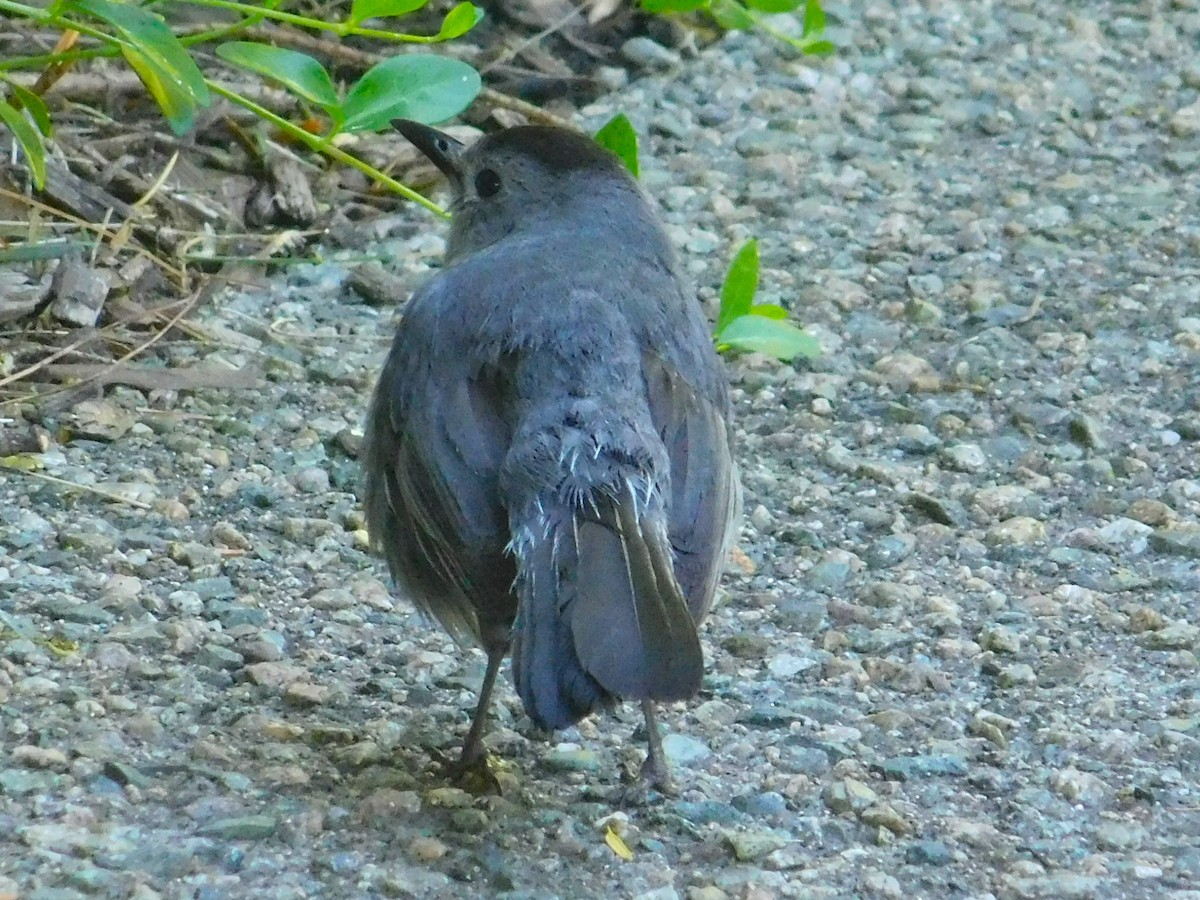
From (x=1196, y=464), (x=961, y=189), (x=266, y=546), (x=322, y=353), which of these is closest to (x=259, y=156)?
(x=322, y=353)

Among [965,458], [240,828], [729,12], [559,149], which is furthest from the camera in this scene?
[729,12]

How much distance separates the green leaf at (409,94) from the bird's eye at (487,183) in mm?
347

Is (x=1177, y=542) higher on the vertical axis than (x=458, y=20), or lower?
lower

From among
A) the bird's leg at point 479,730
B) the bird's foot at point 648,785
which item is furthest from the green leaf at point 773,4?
the bird's foot at point 648,785

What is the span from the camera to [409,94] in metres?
4.35

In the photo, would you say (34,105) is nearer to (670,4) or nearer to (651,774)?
(670,4)

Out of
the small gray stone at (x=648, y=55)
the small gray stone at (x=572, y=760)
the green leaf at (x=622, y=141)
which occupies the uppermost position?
the green leaf at (x=622, y=141)

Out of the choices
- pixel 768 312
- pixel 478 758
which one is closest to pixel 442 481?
pixel 478 758

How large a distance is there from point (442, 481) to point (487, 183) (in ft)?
4.36

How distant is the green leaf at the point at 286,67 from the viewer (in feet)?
13.4

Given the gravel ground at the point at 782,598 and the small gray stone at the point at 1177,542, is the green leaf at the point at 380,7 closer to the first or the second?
the gravel ground at the point at 782,598

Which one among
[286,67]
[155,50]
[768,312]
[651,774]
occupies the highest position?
[155,50]

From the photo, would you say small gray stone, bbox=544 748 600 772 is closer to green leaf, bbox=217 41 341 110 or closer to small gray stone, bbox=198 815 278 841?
small gray stone, bbox=198 815 278 841

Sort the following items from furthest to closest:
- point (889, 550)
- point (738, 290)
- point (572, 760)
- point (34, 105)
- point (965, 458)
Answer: point (965, 458)
point (738, 290)
point (889, 550)
point (34, 105)
point (572, 760)
